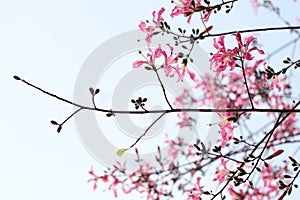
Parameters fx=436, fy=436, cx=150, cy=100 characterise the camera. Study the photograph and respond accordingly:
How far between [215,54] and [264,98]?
50 cm

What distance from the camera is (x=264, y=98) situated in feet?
9.05

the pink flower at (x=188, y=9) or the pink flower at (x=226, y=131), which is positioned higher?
the pink flower at (x=188, y=9)

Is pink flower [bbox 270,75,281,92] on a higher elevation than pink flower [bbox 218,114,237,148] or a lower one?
higher

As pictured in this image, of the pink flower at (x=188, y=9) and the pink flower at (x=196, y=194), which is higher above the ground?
the pink flower at (x=188, y=9)

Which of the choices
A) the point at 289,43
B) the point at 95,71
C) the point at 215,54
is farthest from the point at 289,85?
the point at 95,71

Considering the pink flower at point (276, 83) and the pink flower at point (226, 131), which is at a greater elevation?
the pink flower at point (276, 83)

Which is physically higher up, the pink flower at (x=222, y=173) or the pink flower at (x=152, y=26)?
the pink flower at (x=152, y=26)

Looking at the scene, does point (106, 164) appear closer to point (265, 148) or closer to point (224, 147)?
point (224, 147)

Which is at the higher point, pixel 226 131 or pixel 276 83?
pixel 276 83

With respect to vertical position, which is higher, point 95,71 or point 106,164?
point 95,71

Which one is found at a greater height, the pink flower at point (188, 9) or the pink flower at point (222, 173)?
the pink flower at point (188, 9)

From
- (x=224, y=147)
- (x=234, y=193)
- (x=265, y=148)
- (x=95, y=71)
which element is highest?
(x=95, y=71)

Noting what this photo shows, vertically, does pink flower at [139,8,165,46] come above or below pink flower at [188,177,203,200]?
above

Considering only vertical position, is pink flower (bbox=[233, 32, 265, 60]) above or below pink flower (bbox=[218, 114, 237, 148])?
above
